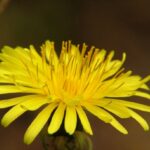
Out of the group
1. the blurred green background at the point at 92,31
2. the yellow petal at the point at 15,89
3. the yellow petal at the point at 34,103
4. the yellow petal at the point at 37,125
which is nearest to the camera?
the yellow petal at the point at 37,125

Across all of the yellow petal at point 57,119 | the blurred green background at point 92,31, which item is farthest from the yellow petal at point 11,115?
the blurred green background at point 92,31

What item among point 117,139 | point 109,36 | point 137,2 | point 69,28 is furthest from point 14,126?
point 137,2

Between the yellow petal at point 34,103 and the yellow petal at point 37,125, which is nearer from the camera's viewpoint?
the yellow petal at point 37,125

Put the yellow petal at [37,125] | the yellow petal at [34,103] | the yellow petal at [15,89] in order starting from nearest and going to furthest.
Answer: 1. the yellow petal at [37,125]
2. the yellow petal at [34,103]
3. the yellow petal at [15,89]

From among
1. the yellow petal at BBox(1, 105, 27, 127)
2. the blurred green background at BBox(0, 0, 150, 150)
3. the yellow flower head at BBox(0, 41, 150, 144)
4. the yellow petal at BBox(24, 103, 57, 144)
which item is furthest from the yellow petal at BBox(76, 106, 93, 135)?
the blurred green background at BBox(0, 0, 150, 150)

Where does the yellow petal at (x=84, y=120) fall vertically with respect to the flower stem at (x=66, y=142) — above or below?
above

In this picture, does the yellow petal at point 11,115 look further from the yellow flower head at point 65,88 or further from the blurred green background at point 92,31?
the blurred green background at point 92,31

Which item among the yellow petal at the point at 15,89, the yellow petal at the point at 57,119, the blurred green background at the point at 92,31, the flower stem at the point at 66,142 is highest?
the blurred green background at the point at 92,31

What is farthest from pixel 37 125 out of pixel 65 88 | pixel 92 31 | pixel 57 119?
pixel 92 31

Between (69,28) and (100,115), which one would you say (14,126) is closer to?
(69,28)
